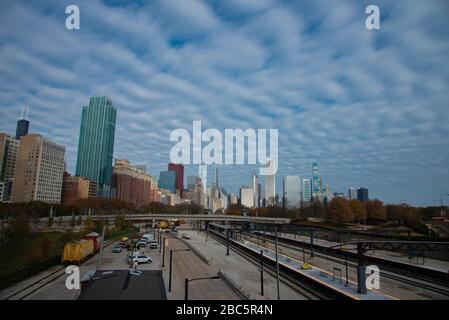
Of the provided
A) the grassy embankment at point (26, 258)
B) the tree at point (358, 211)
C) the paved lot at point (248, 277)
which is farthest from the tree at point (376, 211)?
the grassy embankment at point (26, 258)

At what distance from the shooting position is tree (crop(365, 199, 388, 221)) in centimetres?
12447

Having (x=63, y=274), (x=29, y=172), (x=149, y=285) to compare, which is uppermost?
(x=29, y=172)

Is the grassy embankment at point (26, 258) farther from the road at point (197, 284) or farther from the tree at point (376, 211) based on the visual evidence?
the tree at point (376, 211)

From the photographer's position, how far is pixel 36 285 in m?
33.4

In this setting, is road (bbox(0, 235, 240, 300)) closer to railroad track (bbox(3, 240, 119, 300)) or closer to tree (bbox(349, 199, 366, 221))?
railroad track (bbox(3, 240, 119, 300))

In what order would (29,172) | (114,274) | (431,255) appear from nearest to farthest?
(114,274)
(431,255)
(29,172)

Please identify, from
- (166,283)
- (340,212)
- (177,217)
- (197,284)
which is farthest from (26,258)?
(340,212)

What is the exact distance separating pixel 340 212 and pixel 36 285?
325 ft
